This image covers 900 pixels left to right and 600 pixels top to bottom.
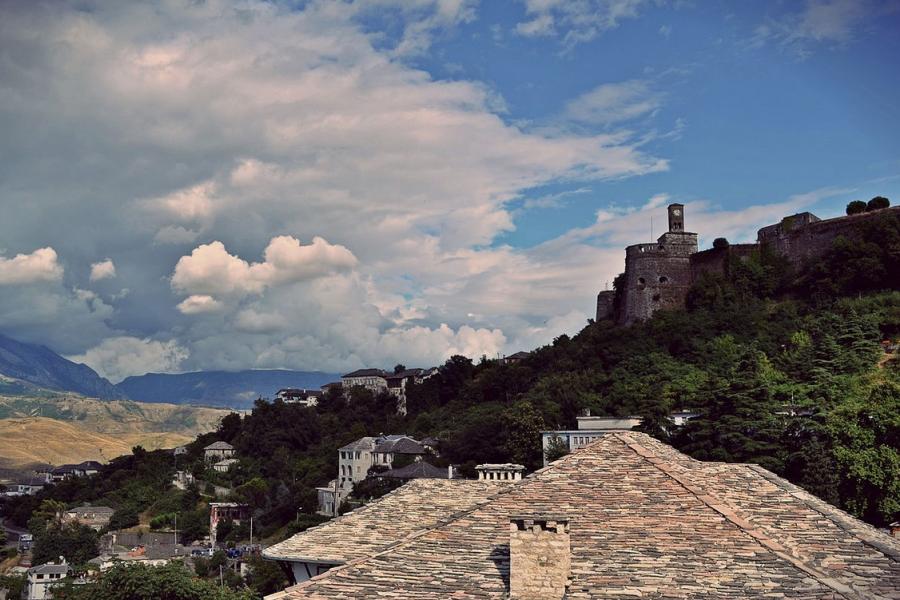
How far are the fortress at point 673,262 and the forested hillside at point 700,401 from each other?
2.17m

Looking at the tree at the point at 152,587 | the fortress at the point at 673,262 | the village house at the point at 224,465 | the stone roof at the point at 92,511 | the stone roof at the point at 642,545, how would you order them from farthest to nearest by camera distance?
the village house at the point at 224,465, the stone roof at the point at 92,511, the fortress at the point at 673,262, the tree at the point at 152,587, the stone roof at the point at 642,545

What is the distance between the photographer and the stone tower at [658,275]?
8612cm

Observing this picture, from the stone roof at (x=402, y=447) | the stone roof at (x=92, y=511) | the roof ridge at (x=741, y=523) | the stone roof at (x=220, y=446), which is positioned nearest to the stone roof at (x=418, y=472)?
the stone roof at (x=402, y=447)

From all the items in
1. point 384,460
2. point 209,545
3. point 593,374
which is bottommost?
point 209,545

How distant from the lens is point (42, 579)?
241ft

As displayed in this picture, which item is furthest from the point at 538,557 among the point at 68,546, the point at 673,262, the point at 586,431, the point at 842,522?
the point at 68,546

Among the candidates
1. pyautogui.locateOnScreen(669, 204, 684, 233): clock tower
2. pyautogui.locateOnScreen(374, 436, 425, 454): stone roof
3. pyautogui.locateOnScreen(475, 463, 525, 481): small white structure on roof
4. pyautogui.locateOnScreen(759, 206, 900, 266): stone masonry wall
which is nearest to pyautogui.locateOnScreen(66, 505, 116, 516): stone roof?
pyautogui.locateOnScreen(374, 436, 425, 454): stone roof

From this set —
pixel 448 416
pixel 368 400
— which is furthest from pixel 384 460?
pixel 368 400

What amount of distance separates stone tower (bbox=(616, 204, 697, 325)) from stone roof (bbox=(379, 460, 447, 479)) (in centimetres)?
2878

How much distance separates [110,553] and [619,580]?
77.7 m

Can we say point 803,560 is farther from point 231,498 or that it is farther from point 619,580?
point 231,498

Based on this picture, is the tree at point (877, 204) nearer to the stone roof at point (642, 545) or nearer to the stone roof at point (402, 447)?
the stone roof at point (402, 447)

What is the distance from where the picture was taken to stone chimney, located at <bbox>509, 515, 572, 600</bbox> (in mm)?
11445

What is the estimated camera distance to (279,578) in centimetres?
5666
